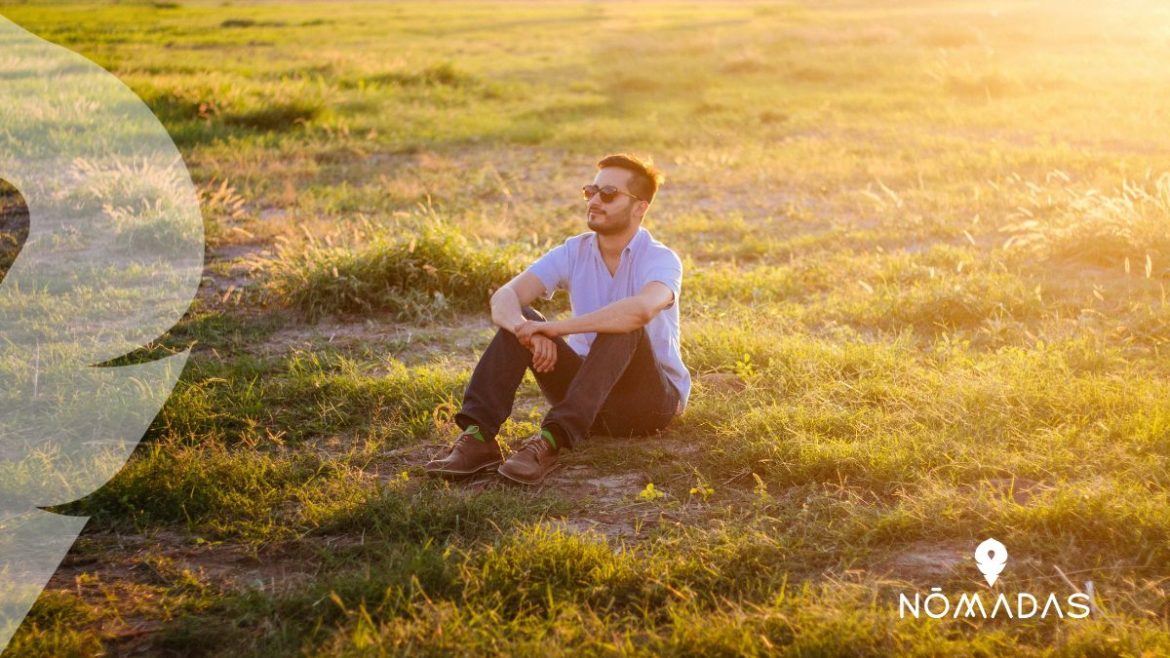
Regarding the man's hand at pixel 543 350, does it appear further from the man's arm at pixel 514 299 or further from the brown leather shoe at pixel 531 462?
the brown leather shoe at pixel 531 462

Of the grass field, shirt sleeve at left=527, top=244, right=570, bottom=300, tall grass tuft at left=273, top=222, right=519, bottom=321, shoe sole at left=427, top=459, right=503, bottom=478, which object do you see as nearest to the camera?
the grass field

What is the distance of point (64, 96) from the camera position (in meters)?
13.5

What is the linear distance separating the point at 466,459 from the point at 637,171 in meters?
1.68

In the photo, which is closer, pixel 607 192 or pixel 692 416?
pixel 607 192

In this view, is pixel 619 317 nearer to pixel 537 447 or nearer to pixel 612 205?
pixel 612 205

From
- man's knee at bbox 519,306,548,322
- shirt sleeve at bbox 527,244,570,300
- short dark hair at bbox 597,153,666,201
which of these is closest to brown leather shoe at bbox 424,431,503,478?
man's knee at bbox 519,306,548,322

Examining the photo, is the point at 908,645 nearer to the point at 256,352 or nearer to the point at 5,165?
the point at 256,352

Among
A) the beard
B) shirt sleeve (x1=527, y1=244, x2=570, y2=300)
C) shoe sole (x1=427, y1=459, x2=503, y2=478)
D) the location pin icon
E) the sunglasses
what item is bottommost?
the location pin icon

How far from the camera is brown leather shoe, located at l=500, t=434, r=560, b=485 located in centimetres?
442

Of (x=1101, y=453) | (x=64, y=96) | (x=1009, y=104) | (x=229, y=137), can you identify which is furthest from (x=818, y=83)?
(x=1101, y=453)

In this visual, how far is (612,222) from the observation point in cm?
479

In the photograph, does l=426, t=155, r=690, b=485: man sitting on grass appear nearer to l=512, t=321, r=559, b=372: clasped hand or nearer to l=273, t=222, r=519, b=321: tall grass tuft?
Result: l=512, t=321, r=559, b=372: clasped hand

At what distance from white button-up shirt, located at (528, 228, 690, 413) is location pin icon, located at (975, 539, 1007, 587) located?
5.79 ft

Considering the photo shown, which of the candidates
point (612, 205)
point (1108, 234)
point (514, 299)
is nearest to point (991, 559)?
point (612, 205)
